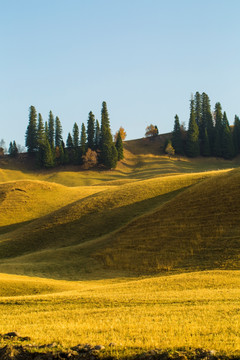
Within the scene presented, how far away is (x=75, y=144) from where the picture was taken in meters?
139

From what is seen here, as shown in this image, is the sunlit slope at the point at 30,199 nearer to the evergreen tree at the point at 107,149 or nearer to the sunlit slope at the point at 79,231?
the sunlit slope at the point at 79,231

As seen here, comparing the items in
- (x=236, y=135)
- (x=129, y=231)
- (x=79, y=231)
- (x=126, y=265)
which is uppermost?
(x=236, y=135)

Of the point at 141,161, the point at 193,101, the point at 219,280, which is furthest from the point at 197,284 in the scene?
the point at 193,101

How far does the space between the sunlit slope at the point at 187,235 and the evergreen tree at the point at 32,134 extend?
341 ft

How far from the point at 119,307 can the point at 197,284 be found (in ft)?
25.0

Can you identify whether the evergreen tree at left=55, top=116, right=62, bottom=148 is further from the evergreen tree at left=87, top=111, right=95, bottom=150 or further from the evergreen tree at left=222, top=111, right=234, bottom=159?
the evergreen tree at left=222, top=111, right=234, bottom=159

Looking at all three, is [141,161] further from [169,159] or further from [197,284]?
[197,284]

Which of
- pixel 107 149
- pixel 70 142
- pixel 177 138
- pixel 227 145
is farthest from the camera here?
pixel 177 138

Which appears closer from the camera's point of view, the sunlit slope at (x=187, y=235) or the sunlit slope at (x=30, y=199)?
the sunlit slope at (x=187, y=235)

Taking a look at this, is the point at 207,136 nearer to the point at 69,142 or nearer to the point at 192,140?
the point at 192,140

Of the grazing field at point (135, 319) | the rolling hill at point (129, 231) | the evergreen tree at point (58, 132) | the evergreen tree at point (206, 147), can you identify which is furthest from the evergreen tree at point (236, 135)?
the grazing field at point (135, 319)

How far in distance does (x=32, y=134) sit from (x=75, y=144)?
692 inches

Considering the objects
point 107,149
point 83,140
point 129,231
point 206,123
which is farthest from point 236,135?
point 129,231

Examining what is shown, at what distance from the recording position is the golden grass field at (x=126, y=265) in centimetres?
988
